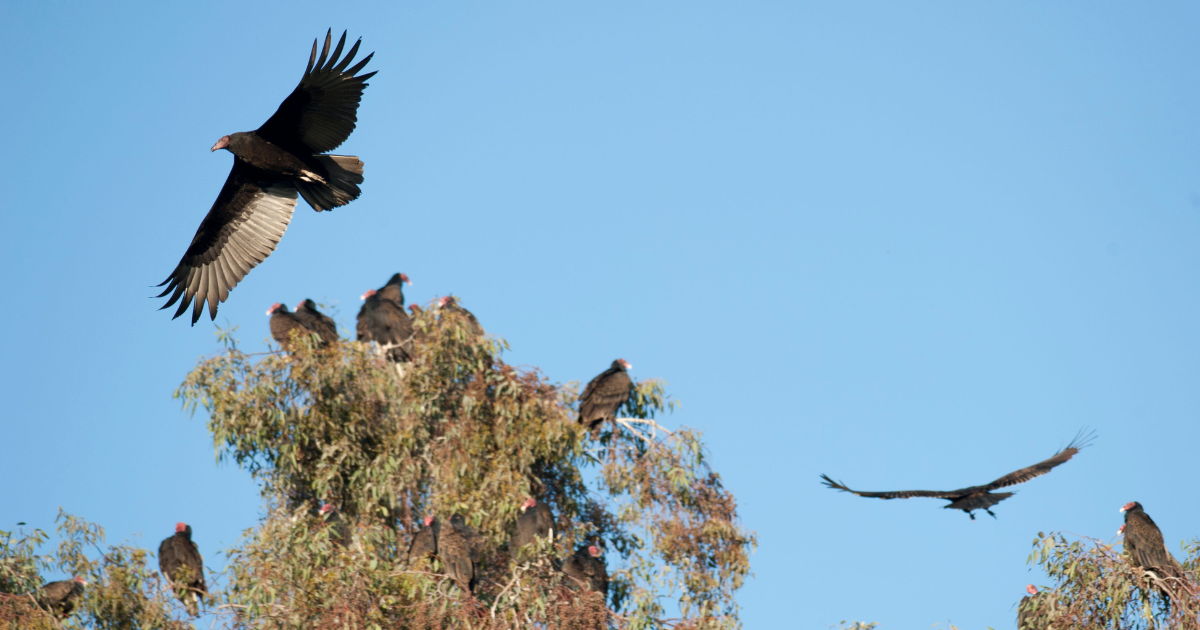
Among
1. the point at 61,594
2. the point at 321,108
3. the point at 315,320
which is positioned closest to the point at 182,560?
the point at 61,594

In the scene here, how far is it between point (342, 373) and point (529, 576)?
290 cm

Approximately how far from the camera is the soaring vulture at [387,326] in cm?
1238

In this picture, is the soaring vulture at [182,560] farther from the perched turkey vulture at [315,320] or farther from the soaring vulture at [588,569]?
the soaring vulture at [588,569]

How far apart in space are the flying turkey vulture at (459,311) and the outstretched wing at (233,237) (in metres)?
3.03

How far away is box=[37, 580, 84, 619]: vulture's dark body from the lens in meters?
9.27

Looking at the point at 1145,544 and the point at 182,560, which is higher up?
the point at 182,560

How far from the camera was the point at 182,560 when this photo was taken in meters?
10.9

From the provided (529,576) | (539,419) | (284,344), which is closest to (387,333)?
(284,344)

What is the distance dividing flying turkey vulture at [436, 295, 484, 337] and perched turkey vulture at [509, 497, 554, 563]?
199 centimetres

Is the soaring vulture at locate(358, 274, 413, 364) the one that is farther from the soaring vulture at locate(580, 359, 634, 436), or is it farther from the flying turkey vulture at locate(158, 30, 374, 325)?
the flying turkey vulture at locate(158, 30, 374, 325)

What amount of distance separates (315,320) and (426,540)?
3788 millimetres

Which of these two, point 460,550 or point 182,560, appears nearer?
point 460,550

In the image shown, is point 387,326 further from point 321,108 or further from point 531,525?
point 321,108

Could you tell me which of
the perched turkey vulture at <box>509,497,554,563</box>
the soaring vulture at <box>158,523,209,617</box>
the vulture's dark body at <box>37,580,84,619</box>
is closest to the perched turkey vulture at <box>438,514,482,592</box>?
the perched turkey vulture at <box>509,497,554,563</box>
